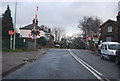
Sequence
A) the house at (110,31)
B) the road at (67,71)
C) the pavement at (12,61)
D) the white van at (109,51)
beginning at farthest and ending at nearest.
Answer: the house at (110,31) < the white van at (109,51) < the pavement at (12,61) < the road at (67,71)

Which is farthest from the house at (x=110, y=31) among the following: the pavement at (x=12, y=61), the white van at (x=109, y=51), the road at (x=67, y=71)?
the road at (x=67, y=71)

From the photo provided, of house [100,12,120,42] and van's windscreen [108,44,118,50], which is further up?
house [100,12,120,42]

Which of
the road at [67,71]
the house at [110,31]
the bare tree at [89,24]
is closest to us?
the road at [67,71]

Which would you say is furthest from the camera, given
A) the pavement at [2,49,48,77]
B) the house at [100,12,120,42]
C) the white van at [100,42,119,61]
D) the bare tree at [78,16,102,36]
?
the bare tree at [78,16,102,36]

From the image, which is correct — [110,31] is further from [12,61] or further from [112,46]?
[12,61]

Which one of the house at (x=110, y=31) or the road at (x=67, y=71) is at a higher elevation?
the house at (x=110, y=31)

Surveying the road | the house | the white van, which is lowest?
the road

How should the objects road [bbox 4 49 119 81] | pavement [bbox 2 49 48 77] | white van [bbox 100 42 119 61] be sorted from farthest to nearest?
white van [bbox 100 42 119 61] → pavement [bbox 2 49 48 77] → road [bbox 4 49 119 81]

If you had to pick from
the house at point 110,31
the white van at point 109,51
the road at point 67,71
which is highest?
the house at point 110,31

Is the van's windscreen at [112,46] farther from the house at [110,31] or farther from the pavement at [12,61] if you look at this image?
the house at [110,31]

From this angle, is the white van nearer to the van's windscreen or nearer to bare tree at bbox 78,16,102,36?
the van's windscreen

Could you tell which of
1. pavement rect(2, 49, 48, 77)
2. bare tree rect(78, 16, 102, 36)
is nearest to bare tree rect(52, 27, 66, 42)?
bare tree rect(78, 16, 102, 36)

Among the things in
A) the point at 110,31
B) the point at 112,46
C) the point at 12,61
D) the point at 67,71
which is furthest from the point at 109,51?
the point at 110,31

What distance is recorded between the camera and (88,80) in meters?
9.40
